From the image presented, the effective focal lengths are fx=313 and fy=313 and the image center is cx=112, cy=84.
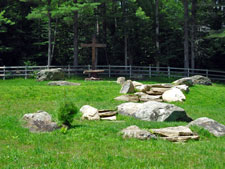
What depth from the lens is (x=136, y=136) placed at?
28.7 ft

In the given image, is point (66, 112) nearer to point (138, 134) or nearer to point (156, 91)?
point (138, 134)

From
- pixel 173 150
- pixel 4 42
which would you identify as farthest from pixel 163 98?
pixel 4 42

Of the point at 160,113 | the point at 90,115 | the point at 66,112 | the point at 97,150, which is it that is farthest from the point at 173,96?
the point at 97,150

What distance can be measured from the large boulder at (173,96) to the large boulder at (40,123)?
998cm

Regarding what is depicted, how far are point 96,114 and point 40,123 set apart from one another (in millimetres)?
3009

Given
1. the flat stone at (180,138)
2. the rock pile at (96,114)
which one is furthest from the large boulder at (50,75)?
the flat stone at (180,138)

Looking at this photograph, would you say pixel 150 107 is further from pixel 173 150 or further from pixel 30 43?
pixel 30 43

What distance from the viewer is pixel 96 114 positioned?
12.3m

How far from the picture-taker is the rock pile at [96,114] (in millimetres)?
12164

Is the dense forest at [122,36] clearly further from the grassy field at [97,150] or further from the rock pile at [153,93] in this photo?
the grassy field at [97,150]

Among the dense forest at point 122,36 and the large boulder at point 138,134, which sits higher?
the dense forest at point 122,36

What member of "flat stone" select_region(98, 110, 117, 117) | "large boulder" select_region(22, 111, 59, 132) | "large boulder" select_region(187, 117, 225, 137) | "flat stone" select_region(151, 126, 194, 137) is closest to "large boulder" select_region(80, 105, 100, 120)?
"flat stone" select_region(98, 110, 117, 117)

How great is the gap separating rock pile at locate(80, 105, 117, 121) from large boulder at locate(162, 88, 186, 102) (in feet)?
20.5

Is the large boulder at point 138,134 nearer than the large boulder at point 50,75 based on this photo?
Yes
